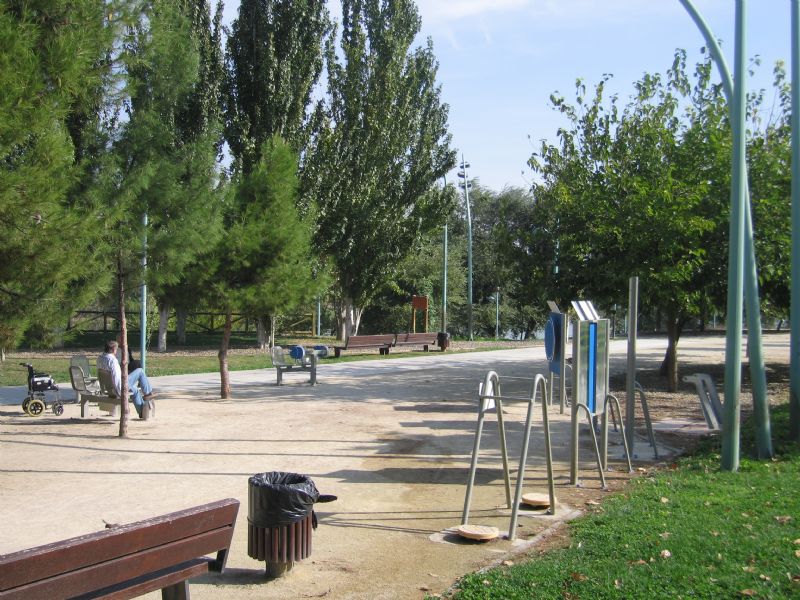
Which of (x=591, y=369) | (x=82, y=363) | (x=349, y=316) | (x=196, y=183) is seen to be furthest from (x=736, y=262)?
(x=349, y=316)

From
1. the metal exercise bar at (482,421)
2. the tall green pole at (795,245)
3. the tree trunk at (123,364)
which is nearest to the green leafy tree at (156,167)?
the tree trunk at (123,364)

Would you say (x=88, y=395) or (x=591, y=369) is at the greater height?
(x=591, y=369)

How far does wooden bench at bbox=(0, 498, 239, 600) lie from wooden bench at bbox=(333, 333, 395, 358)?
75.5 feet

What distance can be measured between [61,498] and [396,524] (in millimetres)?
3308

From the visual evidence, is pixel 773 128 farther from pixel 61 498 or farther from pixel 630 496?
pixel 61 498

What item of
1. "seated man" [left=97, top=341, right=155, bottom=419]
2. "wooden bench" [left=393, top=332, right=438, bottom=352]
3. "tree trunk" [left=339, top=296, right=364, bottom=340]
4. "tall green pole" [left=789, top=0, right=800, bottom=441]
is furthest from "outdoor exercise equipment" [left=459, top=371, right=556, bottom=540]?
"tree trunk" [left=339, top=296, right=364, bottom=340]

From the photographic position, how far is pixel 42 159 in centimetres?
842

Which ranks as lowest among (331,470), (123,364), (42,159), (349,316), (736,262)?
(331,470)

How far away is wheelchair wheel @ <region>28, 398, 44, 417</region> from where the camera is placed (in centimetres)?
1296

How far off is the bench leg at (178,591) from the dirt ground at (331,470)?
0.63m

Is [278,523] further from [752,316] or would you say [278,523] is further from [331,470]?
[752,316]

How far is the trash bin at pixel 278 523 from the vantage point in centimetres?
527

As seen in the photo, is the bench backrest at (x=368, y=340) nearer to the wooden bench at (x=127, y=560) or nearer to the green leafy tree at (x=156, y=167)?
the green leafy tree at (x=156, y=167)

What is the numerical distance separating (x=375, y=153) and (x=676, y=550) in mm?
29384
